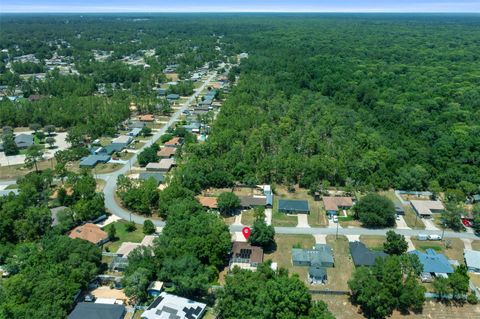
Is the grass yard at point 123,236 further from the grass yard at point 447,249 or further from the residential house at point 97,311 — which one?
the grass yard at point 447,249

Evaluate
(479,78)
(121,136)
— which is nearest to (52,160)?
(121,136)

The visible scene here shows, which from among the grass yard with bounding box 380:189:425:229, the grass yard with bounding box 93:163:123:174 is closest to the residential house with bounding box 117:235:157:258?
the grass yard with bounding box 93:163:123:174

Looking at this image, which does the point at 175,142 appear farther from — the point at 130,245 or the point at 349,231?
the point at 349,231

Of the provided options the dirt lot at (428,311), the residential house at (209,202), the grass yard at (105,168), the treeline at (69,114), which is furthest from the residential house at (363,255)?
the treeline at (69,114)

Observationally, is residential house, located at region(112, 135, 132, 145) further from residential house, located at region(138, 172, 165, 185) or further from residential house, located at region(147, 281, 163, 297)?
residential house, located at region(147, 281, 163, 297)

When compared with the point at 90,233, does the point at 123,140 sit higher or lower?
higher

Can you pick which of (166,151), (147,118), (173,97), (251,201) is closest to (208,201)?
(251,201)

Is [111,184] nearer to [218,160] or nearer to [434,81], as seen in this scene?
[218,160]
